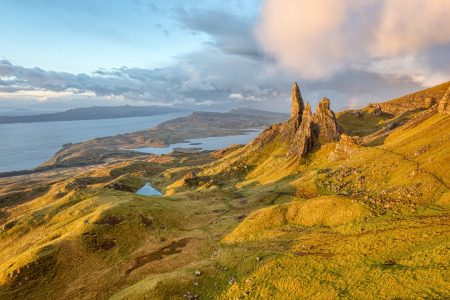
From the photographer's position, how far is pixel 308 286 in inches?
1236

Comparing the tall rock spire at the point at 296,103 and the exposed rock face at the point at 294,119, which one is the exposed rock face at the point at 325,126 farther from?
the tall rock spire at the point at 296,103

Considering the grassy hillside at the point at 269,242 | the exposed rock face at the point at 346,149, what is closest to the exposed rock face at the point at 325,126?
the exposed rock face at the point at 346,149

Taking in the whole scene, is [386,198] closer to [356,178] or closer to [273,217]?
[356,178]

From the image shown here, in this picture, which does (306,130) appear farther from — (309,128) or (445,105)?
(445,105)

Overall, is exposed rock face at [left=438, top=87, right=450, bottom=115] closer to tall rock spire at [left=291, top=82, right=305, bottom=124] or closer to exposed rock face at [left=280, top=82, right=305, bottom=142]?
exposed rock face at [left=280, top=82, right=305, bottom=142]

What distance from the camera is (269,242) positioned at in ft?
161

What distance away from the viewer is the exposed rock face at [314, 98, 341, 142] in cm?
13266

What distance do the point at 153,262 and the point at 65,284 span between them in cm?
1724

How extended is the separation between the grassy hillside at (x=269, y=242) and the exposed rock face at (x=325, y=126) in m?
43.2

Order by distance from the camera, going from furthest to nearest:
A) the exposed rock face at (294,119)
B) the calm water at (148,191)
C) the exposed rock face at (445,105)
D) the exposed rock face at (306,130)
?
the exposed rock face at (294,119) → the calm water at (148,191) → the exposed rock face at (306,130) → the exposed rock face at (445,105)

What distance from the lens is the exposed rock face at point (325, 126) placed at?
13266 cm

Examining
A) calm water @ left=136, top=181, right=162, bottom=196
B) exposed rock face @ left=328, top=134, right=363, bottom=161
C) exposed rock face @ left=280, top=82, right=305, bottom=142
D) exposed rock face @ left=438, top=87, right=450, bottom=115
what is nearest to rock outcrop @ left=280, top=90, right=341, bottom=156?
exposed rock face @ left=328, top=134, right=363, bottom=161

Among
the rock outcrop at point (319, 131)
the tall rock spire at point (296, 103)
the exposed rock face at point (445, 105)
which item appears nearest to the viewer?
the exposed rock face at point (445, 105)

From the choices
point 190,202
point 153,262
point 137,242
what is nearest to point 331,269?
point 153,262
